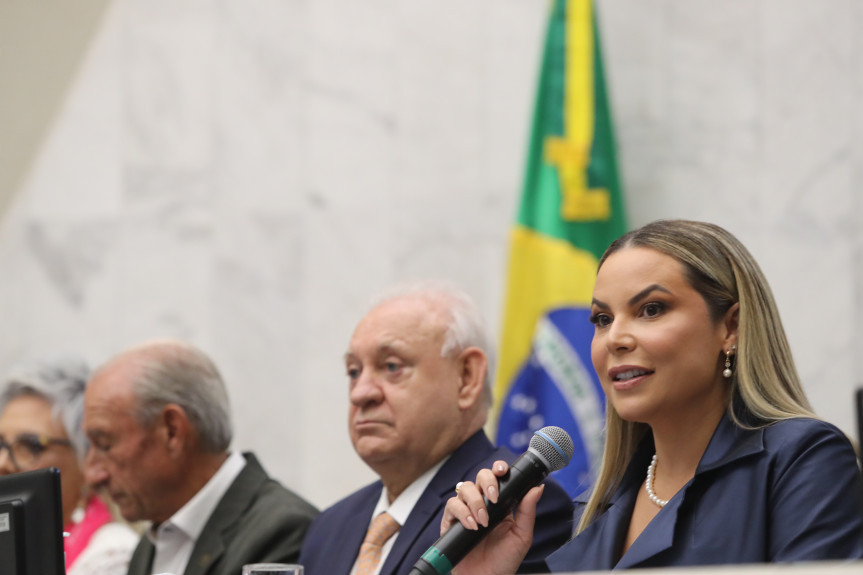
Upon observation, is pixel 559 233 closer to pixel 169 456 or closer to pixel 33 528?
pixel 169 456

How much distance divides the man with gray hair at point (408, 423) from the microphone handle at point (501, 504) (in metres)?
0.71

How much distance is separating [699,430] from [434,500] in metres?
1.03

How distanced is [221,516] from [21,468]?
1187 millimetres

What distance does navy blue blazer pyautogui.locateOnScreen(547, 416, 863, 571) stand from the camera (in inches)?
99.0

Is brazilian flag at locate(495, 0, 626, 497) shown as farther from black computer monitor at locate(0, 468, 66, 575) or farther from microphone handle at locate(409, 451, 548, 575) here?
black computer monitor at locate(0, 468, 66, 575)

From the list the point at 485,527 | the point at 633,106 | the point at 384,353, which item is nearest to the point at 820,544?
the point at 485,527

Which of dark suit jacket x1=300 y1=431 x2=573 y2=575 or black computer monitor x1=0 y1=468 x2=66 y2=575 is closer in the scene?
black computer monitor x1=0 y1=468 x2=66 y2=575

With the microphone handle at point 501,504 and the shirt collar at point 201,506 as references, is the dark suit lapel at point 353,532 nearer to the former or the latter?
the shirt collar at point 201,506

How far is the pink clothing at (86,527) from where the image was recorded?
15.6 feet

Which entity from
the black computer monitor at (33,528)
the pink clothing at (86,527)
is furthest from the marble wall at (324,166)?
the black computer monitor at (33,528)

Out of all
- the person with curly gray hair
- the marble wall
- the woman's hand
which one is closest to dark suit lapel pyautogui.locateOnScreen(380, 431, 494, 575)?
the woman's hand

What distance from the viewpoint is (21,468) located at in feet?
16.4

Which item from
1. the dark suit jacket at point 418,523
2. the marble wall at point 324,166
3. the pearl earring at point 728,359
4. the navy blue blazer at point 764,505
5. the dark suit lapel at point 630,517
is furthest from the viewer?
the marble wall at point 324,166

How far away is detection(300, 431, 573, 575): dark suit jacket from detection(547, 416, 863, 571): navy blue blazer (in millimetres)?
502
